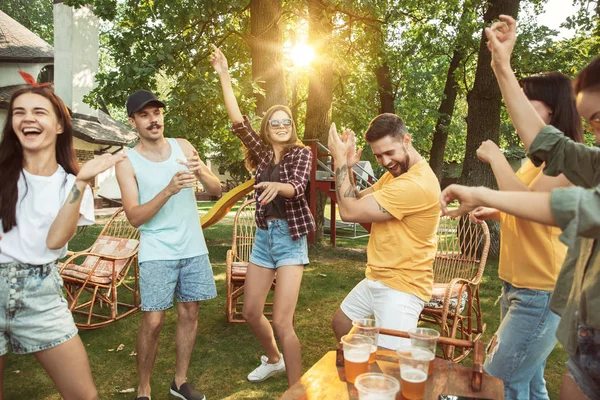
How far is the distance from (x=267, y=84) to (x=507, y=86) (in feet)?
21.5

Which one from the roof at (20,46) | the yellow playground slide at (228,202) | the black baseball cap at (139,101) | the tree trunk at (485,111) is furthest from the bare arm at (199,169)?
the roof at (20,46)

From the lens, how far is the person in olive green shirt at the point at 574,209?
1297 mm

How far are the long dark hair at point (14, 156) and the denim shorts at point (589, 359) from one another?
96.2 inches

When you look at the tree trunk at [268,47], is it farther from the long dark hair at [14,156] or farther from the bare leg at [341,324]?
the long dark hair at [14,156]

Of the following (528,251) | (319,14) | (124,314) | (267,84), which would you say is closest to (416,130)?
(319,14)

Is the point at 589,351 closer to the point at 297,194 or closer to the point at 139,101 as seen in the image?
the point at 297,194

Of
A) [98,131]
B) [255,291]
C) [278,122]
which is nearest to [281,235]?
[255,291]

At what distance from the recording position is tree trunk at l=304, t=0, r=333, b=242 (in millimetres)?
10234

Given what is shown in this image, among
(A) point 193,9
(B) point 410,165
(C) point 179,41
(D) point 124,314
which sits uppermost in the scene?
(A) point 193,9

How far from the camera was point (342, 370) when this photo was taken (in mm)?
2000

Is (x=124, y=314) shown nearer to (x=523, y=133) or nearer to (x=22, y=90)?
(x=22, y=90)

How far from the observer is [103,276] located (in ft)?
16.9

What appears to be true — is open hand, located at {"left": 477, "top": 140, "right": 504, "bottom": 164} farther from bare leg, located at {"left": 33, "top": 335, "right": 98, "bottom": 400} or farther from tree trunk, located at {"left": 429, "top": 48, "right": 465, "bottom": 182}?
tree trunk, located at {"left": 429, "top": 48, "right": 465, "bottom": 182}

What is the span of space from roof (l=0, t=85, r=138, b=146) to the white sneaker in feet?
55.6
